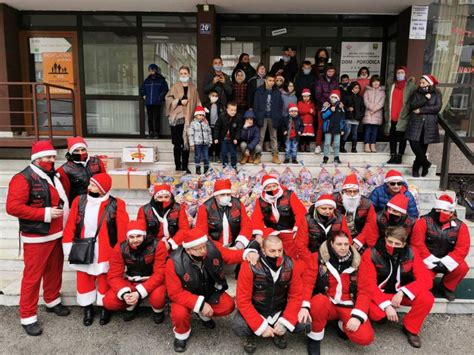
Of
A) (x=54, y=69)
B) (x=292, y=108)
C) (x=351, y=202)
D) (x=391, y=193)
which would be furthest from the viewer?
(x=54, y=69)

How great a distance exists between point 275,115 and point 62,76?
205 inches

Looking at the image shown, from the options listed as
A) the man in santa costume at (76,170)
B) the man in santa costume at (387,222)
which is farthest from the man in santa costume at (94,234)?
the man in santa costume at (387,222)

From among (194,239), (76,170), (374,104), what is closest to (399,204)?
(194,239)

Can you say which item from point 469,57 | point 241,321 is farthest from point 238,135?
point 469,57

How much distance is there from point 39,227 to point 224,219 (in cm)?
183

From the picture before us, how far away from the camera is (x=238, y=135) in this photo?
21.4 feet

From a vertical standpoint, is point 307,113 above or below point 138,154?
above

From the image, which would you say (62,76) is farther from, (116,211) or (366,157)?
(366,157)

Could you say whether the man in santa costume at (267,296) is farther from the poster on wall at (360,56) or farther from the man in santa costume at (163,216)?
the poster on wall at (360,56)

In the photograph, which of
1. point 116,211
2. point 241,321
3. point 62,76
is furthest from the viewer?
point 62,76

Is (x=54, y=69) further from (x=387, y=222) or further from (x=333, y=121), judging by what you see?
(x=387, y=222)

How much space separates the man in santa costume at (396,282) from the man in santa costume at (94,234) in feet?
7.83

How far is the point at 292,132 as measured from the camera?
6.69 meters

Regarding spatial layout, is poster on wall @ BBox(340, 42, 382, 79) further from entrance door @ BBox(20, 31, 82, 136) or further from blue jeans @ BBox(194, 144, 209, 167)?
entrance door @ BBox(20, 31, 82, 136)
